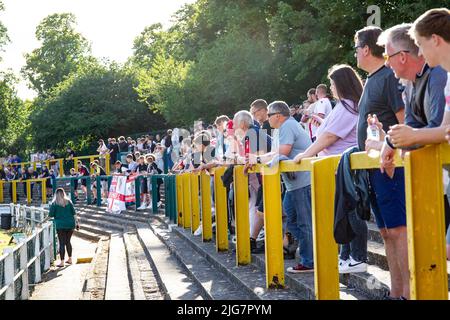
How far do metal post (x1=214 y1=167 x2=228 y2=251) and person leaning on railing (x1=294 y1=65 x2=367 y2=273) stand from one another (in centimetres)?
331

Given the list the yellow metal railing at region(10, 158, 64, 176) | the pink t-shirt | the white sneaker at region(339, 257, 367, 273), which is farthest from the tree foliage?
the white sneaker at region(339, 257, 367, 273)

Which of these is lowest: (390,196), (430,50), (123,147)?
(390,196)

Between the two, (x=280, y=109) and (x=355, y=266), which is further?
(x=280, y=109)

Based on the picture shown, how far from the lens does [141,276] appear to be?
9.53 metres

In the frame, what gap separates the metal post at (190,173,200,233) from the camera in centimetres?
1187

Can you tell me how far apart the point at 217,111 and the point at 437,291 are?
98.2ft

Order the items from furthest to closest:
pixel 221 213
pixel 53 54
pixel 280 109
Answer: pixel 53 54
pixel 221 213
pixel 280 109

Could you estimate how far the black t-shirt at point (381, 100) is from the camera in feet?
15.3

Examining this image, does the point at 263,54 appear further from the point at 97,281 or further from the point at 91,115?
the point at 97,281

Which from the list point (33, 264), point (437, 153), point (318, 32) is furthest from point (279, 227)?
point (318, 32)

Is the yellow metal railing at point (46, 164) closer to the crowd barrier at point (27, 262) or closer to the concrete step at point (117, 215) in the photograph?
the concrete step at point (117, 215)

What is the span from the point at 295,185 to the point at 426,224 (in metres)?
3.51

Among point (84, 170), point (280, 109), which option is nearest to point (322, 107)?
point (280, 109)

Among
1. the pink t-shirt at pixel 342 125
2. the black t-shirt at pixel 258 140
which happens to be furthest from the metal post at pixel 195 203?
the pink t-shirt at pixel 342 125
